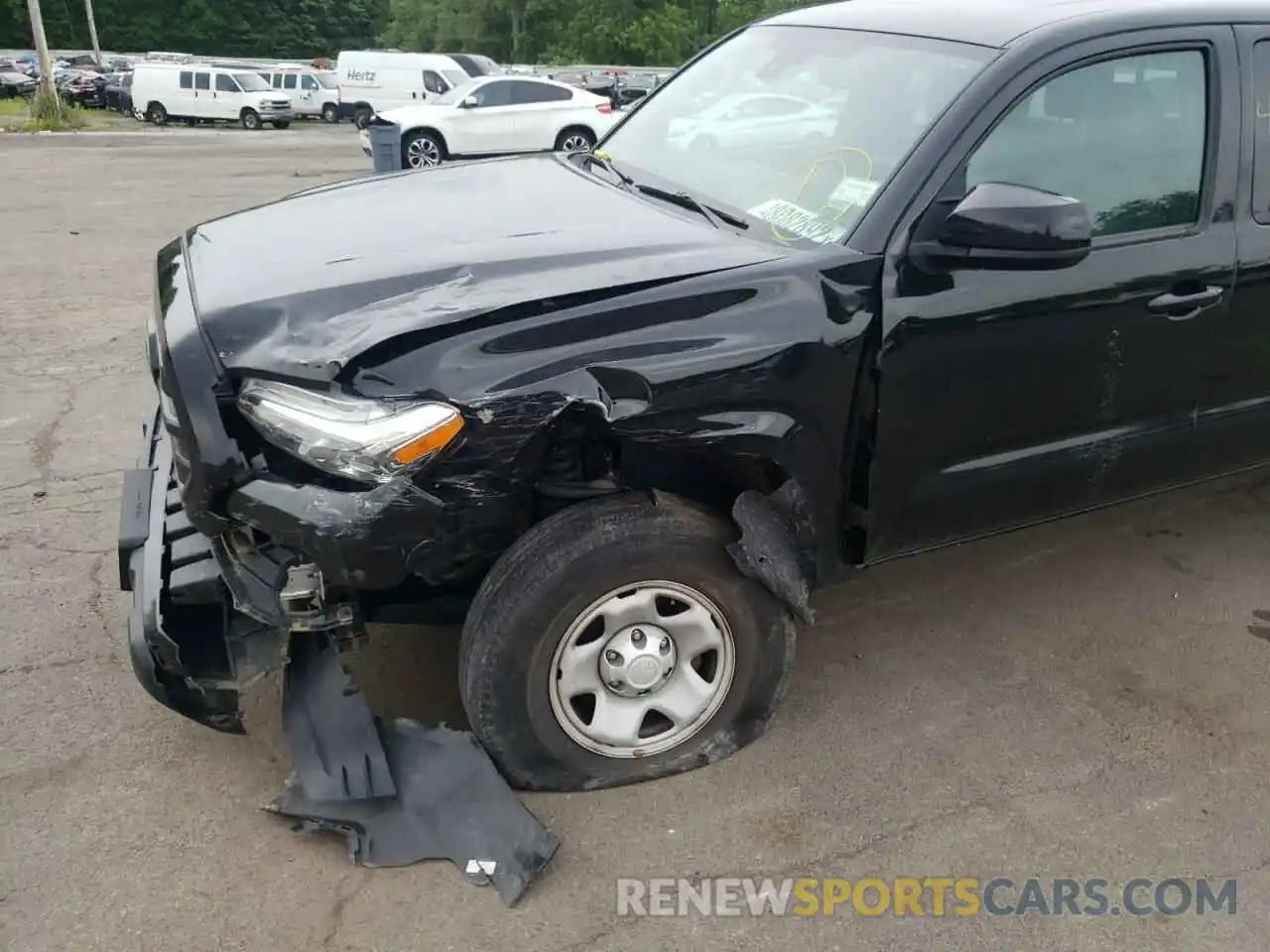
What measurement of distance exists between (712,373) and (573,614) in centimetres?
65

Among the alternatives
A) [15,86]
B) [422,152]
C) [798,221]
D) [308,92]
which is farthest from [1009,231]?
[15,86]

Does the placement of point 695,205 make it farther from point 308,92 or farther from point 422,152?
point 308,92

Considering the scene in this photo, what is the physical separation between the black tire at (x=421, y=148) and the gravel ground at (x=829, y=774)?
49.9ft

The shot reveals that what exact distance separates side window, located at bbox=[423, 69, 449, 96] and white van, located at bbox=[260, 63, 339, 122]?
494 centimetres

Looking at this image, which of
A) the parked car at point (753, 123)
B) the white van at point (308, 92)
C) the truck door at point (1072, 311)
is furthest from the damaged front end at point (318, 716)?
the white van at point (308, 92)

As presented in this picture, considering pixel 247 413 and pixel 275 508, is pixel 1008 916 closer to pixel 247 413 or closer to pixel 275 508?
pixel 275 508

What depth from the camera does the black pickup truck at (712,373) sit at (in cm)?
233

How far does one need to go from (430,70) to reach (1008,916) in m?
31.2

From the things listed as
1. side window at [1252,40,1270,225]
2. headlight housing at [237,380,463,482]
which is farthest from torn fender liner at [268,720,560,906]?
side window at [1252,40,1270,225]

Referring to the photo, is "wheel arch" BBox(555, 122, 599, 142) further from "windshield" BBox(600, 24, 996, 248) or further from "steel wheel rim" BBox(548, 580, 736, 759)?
"steel wheel rim" BBox(548, 580, 736, 759)

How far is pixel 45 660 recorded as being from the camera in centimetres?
323

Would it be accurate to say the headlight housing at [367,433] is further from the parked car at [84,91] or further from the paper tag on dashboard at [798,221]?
the parked car at [84,91]

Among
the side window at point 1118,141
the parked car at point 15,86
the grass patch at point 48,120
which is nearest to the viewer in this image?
the side window at point 1118,141

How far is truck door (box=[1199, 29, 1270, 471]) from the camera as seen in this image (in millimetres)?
3084
